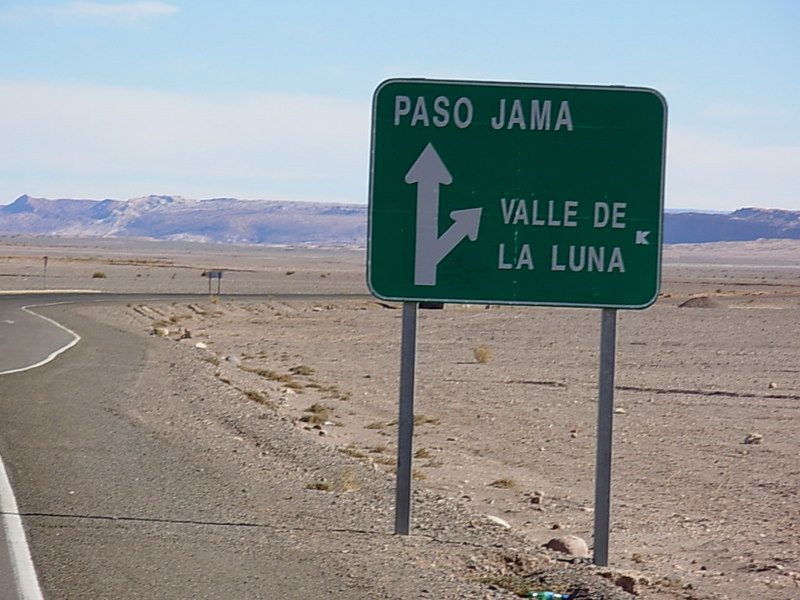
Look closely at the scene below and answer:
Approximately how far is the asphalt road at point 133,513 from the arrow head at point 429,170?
108 inches

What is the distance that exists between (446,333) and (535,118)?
99.2 ft

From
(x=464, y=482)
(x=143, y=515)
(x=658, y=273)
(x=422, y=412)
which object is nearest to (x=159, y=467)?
(x=143, y=515)

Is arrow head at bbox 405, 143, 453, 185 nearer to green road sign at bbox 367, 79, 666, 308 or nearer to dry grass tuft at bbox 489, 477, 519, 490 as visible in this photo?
green road sign at bbox 367, 79, 666, 308

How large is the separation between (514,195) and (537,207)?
19cm

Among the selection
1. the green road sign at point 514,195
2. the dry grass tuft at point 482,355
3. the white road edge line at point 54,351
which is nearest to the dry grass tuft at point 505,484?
the green road sign at point 514,195

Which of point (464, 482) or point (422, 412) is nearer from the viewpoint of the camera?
point (464, 482)

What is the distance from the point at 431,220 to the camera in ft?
26.8

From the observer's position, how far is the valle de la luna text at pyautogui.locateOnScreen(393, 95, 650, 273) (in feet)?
26.5

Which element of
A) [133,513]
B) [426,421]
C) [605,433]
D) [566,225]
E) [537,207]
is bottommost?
[426,421]

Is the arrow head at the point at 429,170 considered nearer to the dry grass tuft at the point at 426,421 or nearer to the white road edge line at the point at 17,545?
the white road edge line at the point at 17,545

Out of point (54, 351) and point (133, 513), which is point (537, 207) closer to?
point (133, 513)

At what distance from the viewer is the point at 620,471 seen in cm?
1465

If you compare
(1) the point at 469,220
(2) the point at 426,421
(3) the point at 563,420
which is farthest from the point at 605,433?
(3) the point at 563,420

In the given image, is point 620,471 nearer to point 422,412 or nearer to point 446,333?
point 422,412
